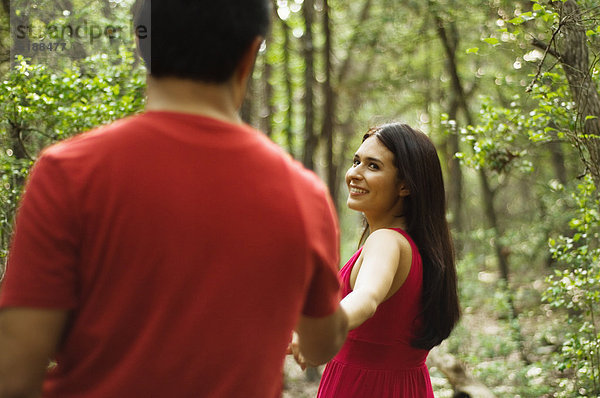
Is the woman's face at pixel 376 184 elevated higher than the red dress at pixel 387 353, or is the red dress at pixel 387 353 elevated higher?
the woman's face at pixel 376 184

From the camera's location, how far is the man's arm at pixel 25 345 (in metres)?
1.07

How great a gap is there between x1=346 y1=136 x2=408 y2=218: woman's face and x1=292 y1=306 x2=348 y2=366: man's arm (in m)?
1.09

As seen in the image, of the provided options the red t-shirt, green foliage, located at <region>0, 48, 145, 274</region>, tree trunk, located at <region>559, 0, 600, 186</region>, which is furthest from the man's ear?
tree trunk, located at <region>559, 0, 600, 186</region>

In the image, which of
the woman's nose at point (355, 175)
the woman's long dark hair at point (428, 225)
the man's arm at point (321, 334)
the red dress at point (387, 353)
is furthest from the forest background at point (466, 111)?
the man's arm at point (321, 334)

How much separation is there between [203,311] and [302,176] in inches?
13.8

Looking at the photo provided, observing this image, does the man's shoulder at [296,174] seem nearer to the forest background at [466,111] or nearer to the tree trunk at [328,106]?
the forest background at [466,111]

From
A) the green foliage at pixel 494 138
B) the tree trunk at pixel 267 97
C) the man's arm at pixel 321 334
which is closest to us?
the man's arm at pixel 321 334

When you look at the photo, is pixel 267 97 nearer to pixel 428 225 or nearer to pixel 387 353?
pixel 428 225

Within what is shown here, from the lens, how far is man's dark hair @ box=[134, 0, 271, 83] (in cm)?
118

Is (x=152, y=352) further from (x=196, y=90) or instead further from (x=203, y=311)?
(x=196, y=90)

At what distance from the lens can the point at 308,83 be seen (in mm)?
8172

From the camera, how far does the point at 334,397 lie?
2479mm

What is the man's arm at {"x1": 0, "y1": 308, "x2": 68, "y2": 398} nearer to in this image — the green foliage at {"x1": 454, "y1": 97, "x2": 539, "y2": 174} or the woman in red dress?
the woman in red dress

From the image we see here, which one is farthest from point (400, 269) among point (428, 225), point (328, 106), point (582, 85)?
point (328, 106)
